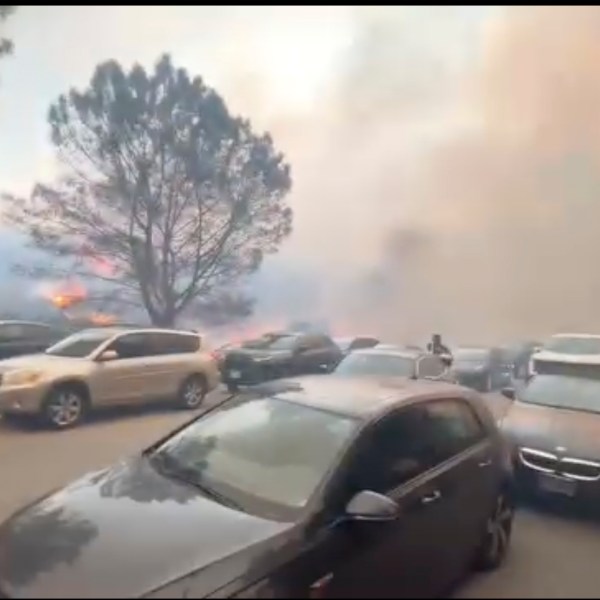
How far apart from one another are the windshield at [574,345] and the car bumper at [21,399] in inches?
131

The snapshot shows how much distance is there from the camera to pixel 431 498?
187cm

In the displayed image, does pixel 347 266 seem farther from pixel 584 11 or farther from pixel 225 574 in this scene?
pixel 225 574

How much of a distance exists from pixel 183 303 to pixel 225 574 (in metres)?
2.24

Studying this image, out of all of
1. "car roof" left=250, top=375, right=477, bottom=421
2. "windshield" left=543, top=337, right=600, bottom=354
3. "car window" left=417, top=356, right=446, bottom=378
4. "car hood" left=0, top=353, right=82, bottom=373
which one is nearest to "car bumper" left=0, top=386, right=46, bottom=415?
"car hood" left=0, top=353, right=82, bottom=373

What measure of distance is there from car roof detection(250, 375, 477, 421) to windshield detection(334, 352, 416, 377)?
57 centimetres

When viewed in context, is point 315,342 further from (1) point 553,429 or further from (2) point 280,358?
(1) point 553,429

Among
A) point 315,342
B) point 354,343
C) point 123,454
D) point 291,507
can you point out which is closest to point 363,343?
point 354,343

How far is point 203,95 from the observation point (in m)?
3.39

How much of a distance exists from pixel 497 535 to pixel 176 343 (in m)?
2.43

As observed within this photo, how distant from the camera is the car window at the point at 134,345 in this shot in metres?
4.10

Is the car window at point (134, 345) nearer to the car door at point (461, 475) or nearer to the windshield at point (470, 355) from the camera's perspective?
the windshield at point (470, 355)

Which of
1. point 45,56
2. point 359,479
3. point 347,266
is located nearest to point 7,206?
point 45,56

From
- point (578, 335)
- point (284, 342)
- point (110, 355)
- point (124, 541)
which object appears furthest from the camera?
point (110, 355)

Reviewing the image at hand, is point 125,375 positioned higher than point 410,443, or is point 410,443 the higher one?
point 410,443
